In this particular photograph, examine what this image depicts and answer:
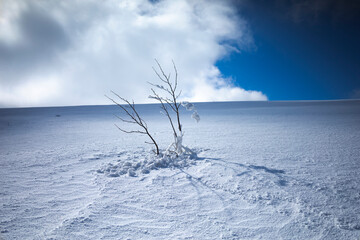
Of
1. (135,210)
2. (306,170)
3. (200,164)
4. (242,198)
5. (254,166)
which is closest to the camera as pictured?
(135,210)

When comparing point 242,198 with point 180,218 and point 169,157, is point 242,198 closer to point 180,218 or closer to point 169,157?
point 180,218

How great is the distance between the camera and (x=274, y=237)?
1746 mm

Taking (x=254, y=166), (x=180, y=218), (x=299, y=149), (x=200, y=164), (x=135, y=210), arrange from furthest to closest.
A: (x=299, y=149)
(x=200, y=164)
(x=254, y=166)
(x=135, y=210)
(x=180, y=218)

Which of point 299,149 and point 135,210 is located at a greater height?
point 299,149

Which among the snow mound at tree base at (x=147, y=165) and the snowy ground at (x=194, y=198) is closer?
the snowy ground at (x=194, y=198)

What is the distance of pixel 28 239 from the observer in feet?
5.70

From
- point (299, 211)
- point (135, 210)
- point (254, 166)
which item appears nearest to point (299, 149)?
point (254, 166)

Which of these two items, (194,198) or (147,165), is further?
(147,165)

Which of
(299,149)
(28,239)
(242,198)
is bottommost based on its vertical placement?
(28,239)

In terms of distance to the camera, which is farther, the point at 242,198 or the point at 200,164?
the point at 200,164

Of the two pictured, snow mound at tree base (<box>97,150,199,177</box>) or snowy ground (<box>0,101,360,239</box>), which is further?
snow mound at tree base (<box>97,150,199,177</box>)

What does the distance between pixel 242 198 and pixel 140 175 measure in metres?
1.62

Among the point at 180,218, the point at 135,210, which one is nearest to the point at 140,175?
the point at 135,210

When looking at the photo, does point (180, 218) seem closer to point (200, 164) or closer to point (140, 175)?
point (140, 175)
